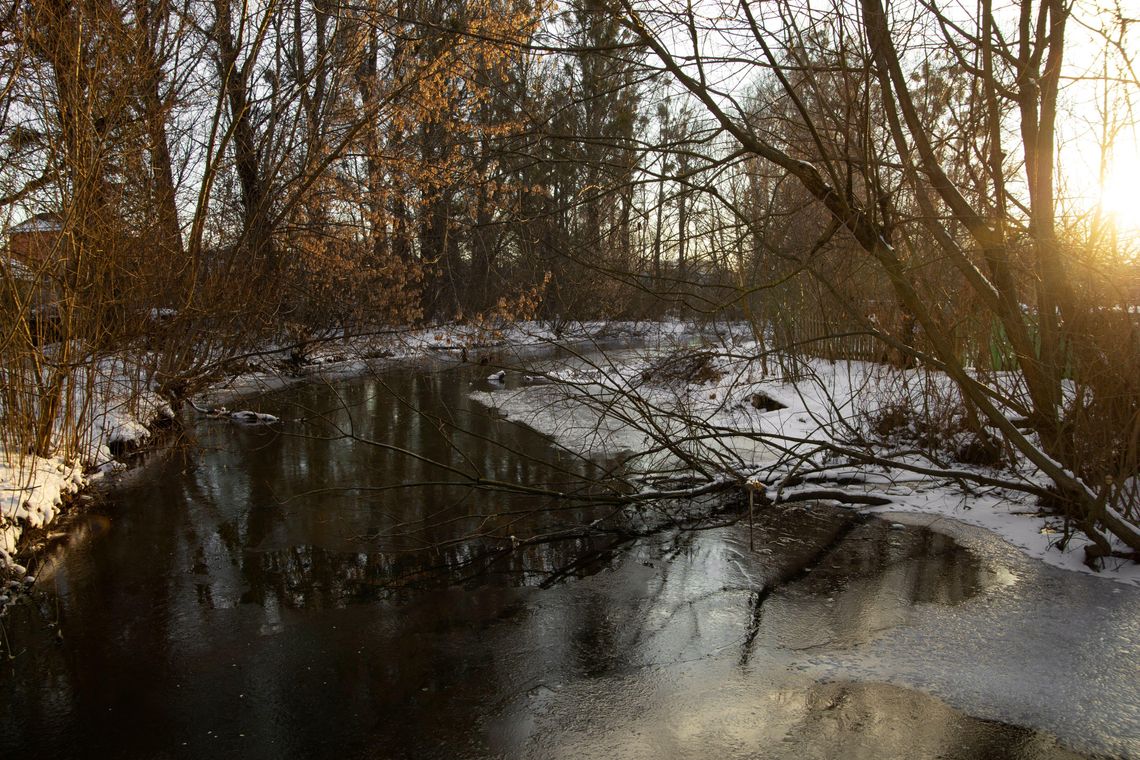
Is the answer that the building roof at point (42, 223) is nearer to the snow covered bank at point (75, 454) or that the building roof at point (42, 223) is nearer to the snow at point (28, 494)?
the snow covered bank at point (75, 454)

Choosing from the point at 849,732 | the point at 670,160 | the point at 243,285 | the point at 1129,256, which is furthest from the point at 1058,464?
the point at 243,285

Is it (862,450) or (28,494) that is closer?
(28,494)

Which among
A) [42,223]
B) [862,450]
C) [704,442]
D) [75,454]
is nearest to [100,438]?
[75,454]

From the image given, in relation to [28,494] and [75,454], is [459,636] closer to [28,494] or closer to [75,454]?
[28,494]

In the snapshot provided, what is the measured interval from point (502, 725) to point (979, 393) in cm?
416

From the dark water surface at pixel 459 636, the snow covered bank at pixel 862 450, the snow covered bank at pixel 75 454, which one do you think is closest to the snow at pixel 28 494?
the snow covered bank at pixel 75 454

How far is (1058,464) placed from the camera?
18.7 ft

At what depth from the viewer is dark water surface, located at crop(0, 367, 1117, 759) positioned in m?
3.72

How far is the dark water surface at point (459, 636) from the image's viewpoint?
3721 millimetres

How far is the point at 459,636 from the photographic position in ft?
15.7

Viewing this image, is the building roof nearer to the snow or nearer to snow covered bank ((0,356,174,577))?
snow covered bank ((0,356,174,577))

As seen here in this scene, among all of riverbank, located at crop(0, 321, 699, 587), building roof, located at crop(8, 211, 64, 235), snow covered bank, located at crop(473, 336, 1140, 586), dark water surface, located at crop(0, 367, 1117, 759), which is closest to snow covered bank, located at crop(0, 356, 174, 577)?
riverbank, located at crop(0, 321, 699, 587)

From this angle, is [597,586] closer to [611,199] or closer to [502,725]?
[502,725]

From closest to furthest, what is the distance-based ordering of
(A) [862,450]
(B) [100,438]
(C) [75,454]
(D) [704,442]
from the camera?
(C) [75,454] → (A) [862,450] → (B) [100,438] → (D) [704,442]
